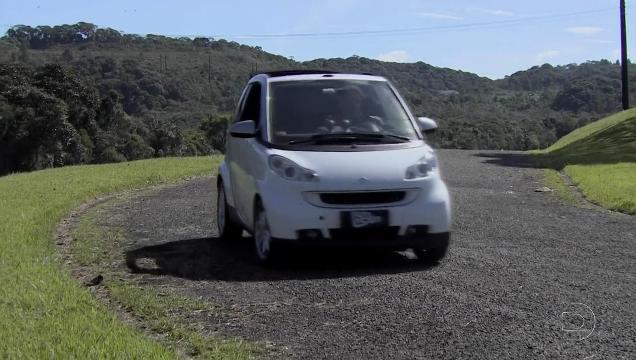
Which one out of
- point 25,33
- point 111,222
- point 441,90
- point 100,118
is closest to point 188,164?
point 111,222

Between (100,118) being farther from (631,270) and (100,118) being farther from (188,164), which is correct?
(631,270)

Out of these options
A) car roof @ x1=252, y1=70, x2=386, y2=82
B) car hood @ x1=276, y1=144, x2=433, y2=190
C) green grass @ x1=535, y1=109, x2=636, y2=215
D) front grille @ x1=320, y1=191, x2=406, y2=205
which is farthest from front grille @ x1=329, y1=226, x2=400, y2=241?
green grass @ x1=535, y1=109, x2=636, y2=215

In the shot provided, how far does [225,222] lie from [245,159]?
1361 millimetres

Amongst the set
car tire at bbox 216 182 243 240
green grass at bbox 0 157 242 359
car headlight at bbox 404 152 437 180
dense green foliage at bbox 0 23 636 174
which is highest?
dense green foliage at bbox 0 23 636 174

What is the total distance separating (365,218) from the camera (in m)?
6.59

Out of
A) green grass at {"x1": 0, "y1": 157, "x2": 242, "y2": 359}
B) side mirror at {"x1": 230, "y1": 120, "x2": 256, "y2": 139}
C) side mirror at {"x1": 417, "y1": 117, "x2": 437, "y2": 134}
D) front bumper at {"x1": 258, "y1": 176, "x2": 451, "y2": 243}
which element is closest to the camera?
Answer: green grass at {"x1": 0, "y1": 157, "x2": 242, "y2": 359}

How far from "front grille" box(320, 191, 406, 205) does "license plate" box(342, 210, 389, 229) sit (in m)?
0.10

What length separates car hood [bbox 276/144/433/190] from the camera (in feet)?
21.6

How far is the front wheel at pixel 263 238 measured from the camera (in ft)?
22.2

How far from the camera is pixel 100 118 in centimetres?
5162

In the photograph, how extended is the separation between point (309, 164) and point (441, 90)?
7641 cm

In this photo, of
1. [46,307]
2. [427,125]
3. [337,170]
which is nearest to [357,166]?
[337,170]

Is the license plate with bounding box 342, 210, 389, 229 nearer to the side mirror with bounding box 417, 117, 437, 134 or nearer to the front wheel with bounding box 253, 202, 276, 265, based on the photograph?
the front wheel with bounding box 253, 202, 276, 265

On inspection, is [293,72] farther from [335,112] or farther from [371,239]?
[371,239]
